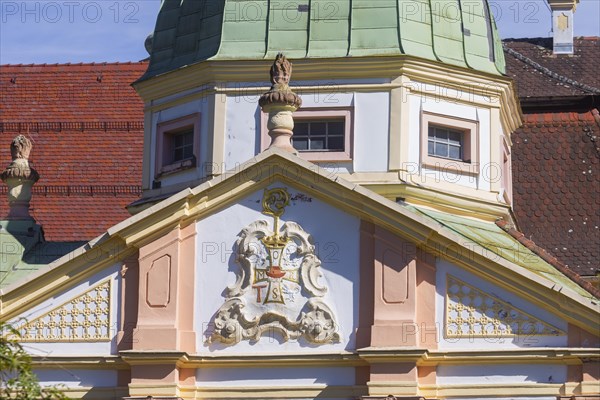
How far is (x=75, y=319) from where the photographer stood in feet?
129

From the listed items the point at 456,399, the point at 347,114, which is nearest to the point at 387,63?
the point at 347,114

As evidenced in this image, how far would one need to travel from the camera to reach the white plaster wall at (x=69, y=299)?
3928 centimetres

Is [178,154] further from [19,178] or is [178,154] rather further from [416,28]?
[416,28]

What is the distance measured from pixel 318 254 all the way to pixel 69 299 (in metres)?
4.40

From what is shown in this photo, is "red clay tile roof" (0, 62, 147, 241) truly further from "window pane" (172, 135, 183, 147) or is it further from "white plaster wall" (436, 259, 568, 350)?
"white plaster wall" (436, 259, 568, 350)

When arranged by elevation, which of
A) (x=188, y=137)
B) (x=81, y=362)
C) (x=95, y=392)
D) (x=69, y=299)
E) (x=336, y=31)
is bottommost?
(x=95, y=392)

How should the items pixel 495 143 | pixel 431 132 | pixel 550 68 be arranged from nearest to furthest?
pixel 431 132
pixel 495 143
pixel 550 68

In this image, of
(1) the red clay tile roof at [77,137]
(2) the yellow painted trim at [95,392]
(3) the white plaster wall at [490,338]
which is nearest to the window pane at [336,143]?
(3) the white plaster wall at [490,338]

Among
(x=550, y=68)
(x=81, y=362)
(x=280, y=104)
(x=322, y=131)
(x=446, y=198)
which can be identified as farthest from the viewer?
(x=550, y=68)

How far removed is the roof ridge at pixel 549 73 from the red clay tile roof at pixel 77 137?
891cm

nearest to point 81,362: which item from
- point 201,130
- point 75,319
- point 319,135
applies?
point 75,319

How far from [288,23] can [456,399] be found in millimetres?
8637

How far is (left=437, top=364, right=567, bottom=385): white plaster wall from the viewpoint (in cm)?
3797

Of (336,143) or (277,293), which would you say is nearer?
(277,293)
